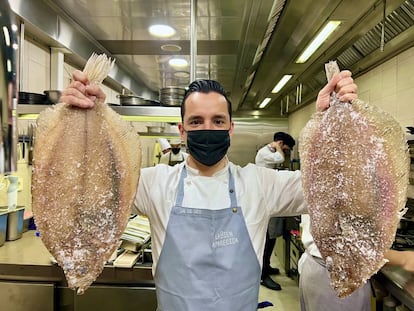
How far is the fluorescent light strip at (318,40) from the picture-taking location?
8.80ft

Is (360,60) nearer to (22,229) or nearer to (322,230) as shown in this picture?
(322,230)

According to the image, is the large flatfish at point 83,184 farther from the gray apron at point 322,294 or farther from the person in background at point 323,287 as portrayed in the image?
the gray apron at point 322,294

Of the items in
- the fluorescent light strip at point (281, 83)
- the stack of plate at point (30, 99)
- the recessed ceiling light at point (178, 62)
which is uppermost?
the recessed ceiling light at point (178, 62)

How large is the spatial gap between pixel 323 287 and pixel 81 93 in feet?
6.40

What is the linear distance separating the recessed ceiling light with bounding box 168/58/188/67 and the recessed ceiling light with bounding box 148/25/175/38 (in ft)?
3.09

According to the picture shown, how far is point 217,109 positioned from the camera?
1336 millimetres

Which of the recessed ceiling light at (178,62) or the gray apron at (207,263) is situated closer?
the gray apron at (207,263)

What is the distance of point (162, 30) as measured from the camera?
141 inches

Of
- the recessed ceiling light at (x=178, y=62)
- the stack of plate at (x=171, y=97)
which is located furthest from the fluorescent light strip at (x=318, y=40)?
the recessed ceiling light at (x=178, y=62)

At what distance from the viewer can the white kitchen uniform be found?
A: 135cm

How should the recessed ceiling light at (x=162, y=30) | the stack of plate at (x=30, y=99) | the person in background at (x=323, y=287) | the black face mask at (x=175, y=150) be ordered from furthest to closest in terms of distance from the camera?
the black face mask at (x=175, y=150) < the recessed ceiling light at (x=162, y=30) < the stack of plate at (x=30, y=99) < the person in background at (x=323, y=287)

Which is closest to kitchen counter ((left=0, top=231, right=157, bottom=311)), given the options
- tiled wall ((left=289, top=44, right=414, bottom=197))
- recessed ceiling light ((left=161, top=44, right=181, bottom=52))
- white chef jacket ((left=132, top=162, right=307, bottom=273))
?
white chef jacket ((left=132, top=162, right=307, bottom=273))

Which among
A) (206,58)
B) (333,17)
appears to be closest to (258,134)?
(206,58)

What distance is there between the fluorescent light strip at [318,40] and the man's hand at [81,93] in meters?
2.21
